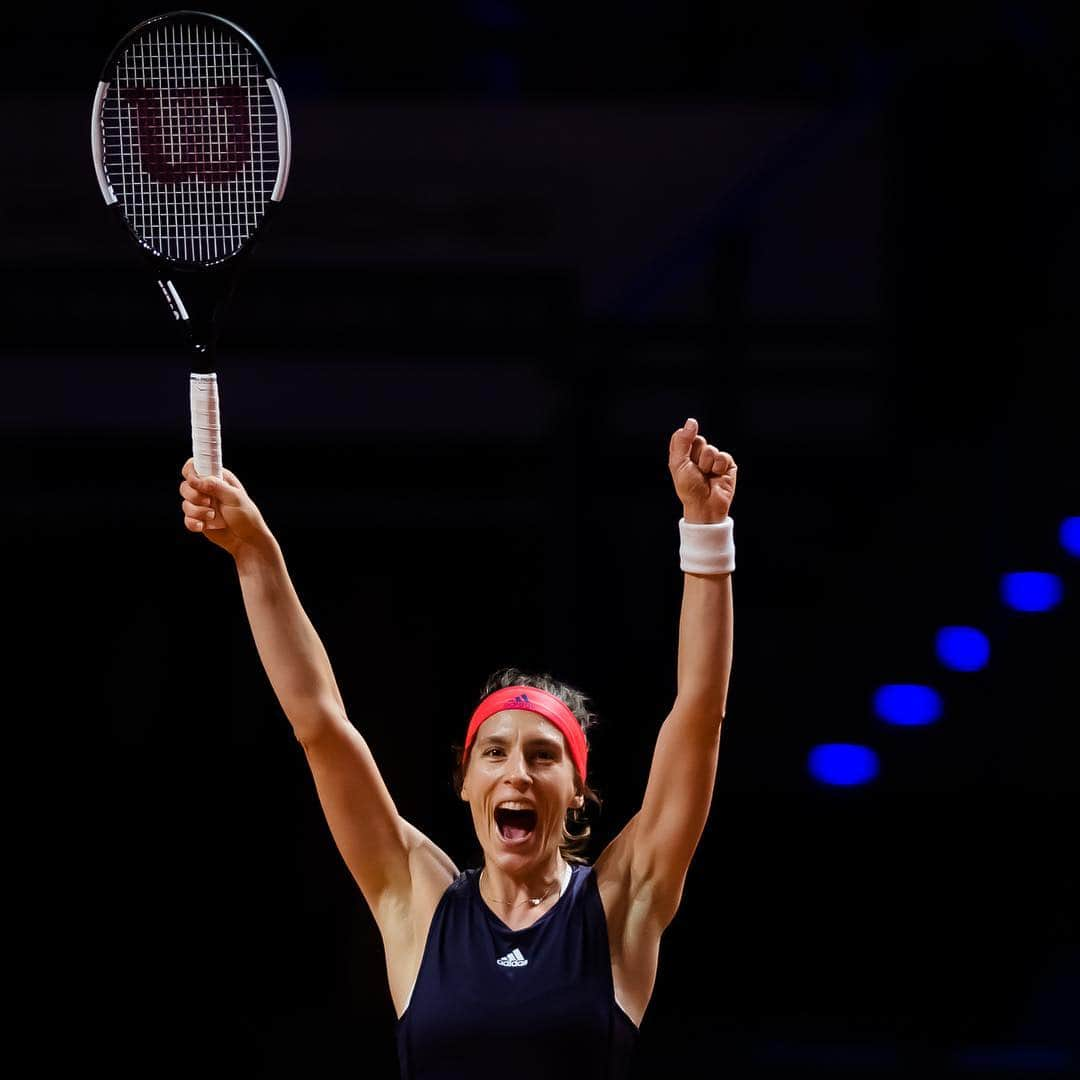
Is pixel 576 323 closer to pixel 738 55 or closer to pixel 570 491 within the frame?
pixel 570 491

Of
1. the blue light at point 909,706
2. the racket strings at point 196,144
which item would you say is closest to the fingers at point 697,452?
the racket strings at point 196,144

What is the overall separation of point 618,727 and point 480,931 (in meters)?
2.10

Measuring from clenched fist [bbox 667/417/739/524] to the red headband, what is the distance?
0.39 meters

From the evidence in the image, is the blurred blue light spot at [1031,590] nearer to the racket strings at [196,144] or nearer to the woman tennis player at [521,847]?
the woman tennis player at [521,847]

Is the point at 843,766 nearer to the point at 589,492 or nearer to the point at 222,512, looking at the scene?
the point at 589,492

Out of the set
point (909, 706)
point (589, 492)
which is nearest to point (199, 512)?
point (589, 492)

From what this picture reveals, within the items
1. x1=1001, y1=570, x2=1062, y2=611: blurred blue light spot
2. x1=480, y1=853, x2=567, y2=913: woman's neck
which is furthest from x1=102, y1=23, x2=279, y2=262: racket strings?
x1=1001, y1=570, x2=1062, y2=611: blurred blue light spot

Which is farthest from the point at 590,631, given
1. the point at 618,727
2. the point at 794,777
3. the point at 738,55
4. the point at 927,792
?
the point at 738,55

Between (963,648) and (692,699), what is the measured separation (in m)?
2.52

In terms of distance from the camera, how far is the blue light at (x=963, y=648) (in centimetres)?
491

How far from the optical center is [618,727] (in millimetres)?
4707

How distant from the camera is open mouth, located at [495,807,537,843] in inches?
105

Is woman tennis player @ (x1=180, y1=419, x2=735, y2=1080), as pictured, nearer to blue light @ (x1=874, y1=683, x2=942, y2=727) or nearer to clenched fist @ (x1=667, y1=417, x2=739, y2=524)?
clenched fist @ (x1=667, y1=417, x2=739, y2=524)

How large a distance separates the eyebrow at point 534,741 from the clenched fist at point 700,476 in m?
0.41
